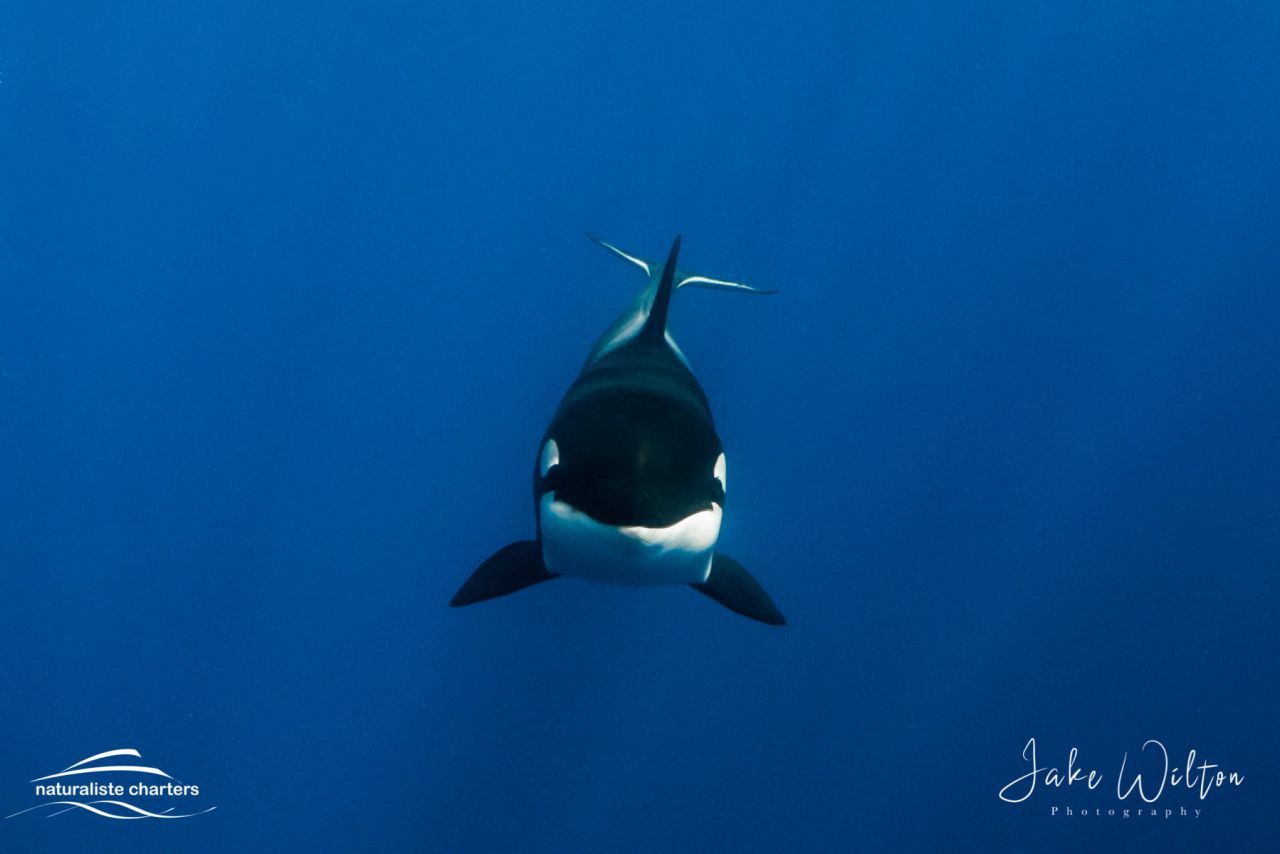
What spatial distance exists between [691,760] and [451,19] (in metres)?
12.9

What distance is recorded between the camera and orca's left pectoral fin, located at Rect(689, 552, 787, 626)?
15.5ft

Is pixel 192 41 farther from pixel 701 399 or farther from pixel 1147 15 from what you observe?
pixel 1147 15

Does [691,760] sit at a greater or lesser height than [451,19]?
lesser

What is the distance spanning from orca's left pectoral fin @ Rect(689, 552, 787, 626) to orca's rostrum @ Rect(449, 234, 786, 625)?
0.01 metres

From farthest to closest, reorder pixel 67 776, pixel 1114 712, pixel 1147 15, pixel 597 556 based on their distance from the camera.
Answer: pixel 1147 15 → pixel 1114 712 → pixel 67 776 → pixel 597 556

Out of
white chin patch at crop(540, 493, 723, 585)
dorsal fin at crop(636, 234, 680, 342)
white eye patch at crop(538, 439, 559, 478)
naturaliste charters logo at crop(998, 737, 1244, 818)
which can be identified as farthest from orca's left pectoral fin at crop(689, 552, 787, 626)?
naturaliste charters logo at crop(998, 737, 1244, 818)

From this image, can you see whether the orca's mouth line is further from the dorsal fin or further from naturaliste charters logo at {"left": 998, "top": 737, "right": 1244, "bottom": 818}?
naturaliste charters logo at {"left": 998, "top": 737, "right": 1244, "bottom": 818}

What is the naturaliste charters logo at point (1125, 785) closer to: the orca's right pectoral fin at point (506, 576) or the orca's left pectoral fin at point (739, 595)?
the orca's left pectoral fin at point (739, 595)

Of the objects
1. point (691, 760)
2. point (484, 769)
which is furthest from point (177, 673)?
point (691, 760)

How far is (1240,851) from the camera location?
380 inches

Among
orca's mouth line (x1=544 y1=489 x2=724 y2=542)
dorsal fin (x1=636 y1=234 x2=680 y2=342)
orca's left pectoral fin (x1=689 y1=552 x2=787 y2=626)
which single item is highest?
dorsal fin (x1=636 y1=234 x2=680 y2=342)

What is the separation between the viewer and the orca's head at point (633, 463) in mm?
3227

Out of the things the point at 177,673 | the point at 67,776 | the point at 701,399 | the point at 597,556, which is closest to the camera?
the point at 597,556

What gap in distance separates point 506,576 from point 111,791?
5992 millimetres
